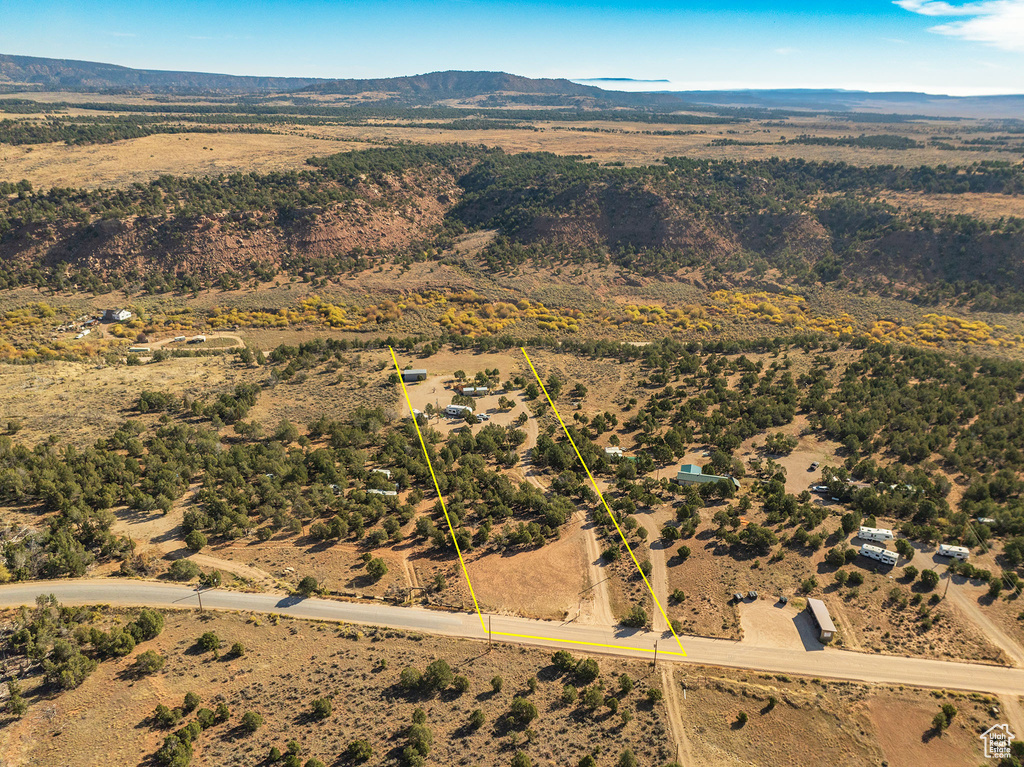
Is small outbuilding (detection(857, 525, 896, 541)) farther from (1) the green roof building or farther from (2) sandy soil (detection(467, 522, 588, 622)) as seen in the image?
(2) sandy soil (detection(467, 522, 588, 622))

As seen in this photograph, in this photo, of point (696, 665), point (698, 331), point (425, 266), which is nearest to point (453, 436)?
point (696, 665)

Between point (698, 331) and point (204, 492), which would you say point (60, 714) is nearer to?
point (204, 492)

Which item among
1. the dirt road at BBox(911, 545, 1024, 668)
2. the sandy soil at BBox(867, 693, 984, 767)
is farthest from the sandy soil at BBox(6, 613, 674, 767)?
the dirt road at BBox(911, 545, 1024, 668)

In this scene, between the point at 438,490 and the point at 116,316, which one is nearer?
the point at 438,490

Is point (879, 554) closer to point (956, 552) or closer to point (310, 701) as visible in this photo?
point (956, 552)

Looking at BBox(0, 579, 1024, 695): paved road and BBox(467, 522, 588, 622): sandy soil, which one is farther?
BBox(467, 522, 588, 622): sandy soil

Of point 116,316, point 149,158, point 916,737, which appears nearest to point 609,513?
point 916,737
